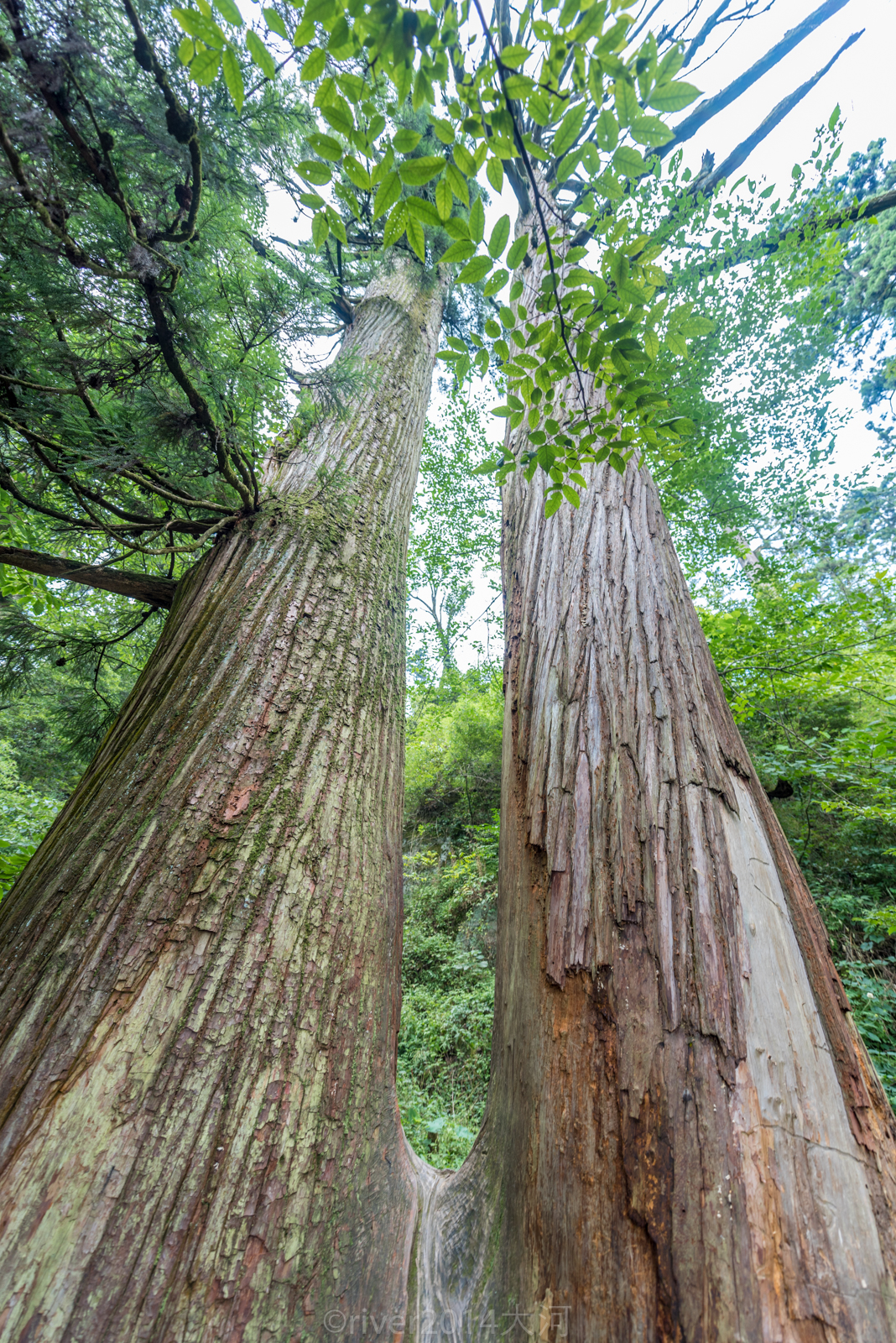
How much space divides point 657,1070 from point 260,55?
1910 mm

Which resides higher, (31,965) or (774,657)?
(774,657)

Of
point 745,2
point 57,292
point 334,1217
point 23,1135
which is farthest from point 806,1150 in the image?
point 745,2

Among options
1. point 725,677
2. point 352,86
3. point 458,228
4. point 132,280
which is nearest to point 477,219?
point 458,228

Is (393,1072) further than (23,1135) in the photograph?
Yes

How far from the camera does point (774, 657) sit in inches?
182

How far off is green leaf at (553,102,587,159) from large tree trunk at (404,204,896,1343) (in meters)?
1.06

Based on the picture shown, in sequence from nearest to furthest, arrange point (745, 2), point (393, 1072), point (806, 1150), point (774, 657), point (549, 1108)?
point (806, 1150) → point (549, 1108) → point (393, 1072) → point (745, 2) → point (774, 657)

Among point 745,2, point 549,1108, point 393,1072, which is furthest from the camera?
point 745,2

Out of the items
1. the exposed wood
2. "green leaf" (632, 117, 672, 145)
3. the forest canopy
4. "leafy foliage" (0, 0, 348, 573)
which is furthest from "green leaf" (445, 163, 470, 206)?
the exposed wood

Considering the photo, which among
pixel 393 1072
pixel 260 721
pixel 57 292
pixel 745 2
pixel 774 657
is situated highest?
pixel 745 2

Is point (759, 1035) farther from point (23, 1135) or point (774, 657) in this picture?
point (774, 657)

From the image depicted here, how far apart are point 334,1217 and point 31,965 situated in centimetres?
82

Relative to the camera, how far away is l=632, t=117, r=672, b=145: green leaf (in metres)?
0.86

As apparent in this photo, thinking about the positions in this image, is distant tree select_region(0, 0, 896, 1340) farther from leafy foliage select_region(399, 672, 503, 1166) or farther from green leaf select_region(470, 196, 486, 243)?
leafy foliage select_region(399, 672, 503, 1166)
